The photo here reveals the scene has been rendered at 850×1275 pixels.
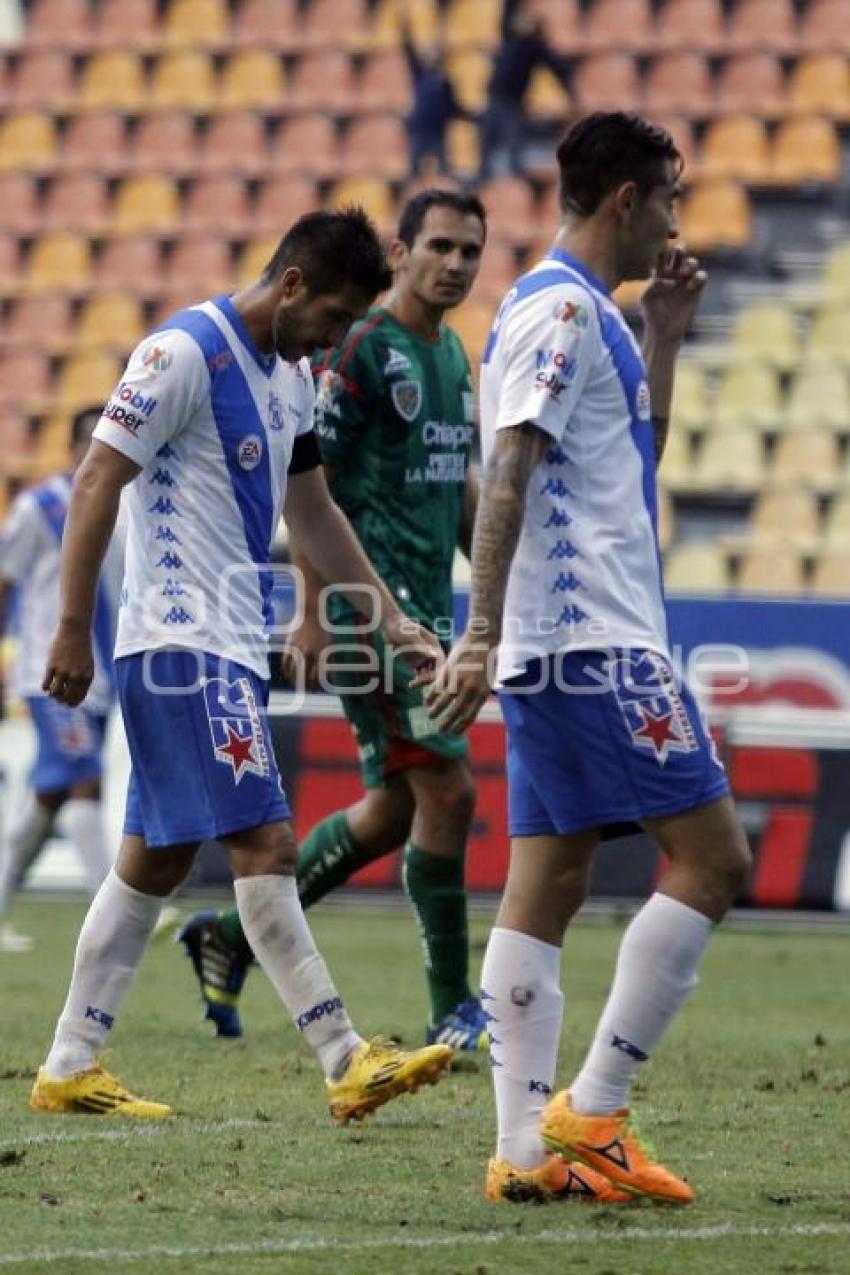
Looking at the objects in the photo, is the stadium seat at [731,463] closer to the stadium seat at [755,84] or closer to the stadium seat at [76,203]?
the stadium seat at [755,84]

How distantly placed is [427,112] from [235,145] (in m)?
2.78

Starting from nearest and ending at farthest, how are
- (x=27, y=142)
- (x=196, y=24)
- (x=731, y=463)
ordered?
(x=731, y=463) < (x=27, y=142) < (x=196, y=24)

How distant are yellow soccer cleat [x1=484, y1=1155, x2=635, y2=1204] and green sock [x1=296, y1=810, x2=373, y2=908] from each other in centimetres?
275

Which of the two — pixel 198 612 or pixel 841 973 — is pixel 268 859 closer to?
pixel 198 612

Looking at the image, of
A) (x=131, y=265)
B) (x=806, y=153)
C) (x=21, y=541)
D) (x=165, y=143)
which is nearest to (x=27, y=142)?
(x=165, y=143)

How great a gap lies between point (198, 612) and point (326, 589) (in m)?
1.55

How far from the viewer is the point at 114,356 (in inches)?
782

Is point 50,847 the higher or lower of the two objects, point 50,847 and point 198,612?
the lower

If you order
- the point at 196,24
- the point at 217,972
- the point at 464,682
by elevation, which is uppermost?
the point at 196,24

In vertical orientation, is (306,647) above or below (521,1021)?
above

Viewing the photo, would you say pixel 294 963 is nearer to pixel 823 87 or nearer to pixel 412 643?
pixel 412 643

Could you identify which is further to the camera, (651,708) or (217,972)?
(217,972)

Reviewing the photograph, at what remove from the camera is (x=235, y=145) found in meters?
21.1

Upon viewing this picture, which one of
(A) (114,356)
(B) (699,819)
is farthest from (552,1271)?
(A) (114,356)
